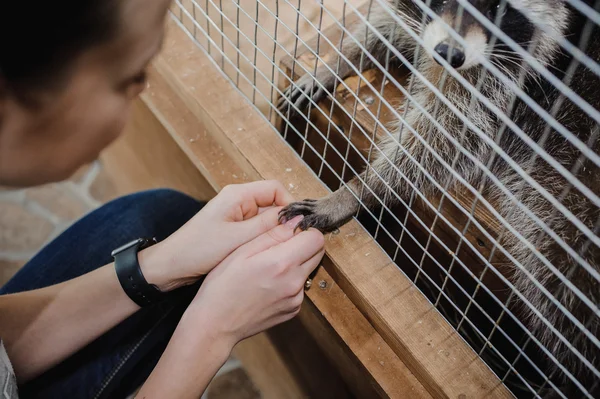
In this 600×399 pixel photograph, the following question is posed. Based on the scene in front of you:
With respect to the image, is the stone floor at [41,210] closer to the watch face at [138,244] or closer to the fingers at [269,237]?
the watch face at [138,244]

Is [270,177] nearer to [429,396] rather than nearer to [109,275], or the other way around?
[109,275]

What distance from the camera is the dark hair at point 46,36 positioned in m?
0.48

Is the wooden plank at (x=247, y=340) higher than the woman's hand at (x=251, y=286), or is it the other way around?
the woman's hand at (x=251, y=286)

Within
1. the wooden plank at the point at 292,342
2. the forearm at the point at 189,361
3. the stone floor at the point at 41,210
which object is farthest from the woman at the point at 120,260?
the stone floor at the point at 41,210

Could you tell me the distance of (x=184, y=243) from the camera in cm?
100

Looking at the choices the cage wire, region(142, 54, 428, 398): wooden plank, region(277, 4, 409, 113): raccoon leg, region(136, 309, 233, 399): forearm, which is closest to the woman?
region(136, 309, 233, 399): forearm

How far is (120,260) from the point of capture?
1030 mm

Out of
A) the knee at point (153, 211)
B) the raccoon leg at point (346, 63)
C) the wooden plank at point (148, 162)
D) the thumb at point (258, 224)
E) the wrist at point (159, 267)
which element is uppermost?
the raccoon leg at point (346, 63)

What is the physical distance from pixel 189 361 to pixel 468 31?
682 mm

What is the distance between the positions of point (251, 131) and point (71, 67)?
694mm

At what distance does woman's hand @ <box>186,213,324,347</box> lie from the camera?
94 centimetres

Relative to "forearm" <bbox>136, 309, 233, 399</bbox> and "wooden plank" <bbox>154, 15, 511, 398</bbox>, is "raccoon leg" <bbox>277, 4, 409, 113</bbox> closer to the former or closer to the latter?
"wooden plank" <bbox>154, 15, 511, 398</bbox>

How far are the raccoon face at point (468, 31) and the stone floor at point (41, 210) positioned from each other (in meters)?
1.17

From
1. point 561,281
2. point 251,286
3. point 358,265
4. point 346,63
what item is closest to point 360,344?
point 358,265
